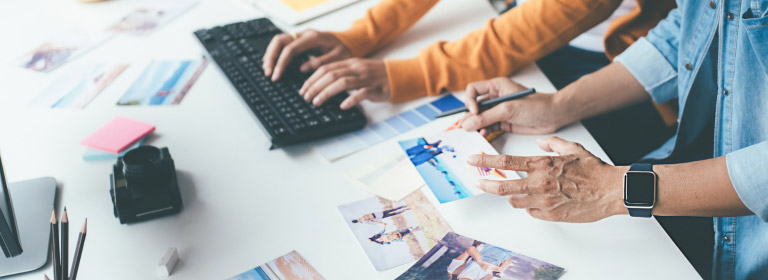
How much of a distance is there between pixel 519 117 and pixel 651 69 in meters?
0.30

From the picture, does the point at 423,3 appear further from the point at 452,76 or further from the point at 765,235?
the point at 765,235

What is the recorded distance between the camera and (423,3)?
1.45m

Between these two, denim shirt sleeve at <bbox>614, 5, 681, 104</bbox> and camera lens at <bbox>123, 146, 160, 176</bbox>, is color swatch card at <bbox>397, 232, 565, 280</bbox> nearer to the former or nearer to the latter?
camera lens at <bbox>123, 146, 160, 176</bbox>

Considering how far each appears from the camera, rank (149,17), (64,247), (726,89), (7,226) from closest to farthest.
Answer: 1. (64,247)
2. (7,226)
3. (726,89)
4. (149,17)

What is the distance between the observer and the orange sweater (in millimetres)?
1198

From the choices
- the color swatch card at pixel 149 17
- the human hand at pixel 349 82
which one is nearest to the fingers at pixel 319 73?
the human hand at pixel 349 82

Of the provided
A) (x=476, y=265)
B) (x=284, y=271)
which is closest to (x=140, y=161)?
(x=284, y=271)

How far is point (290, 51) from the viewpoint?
4.08 ft

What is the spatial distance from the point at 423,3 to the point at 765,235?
0.84 m

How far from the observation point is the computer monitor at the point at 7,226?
75cm

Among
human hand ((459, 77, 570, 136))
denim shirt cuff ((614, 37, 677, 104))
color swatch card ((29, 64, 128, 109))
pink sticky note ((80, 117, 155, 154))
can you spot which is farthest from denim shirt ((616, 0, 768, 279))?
color swatch card ((29, 64, 128, 109))

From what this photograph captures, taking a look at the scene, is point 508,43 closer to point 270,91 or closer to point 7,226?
point 270,91

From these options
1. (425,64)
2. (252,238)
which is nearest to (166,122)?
(252,238)

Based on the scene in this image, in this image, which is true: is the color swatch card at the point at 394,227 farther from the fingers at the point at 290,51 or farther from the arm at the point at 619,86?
the fingers at the point at 290,51
